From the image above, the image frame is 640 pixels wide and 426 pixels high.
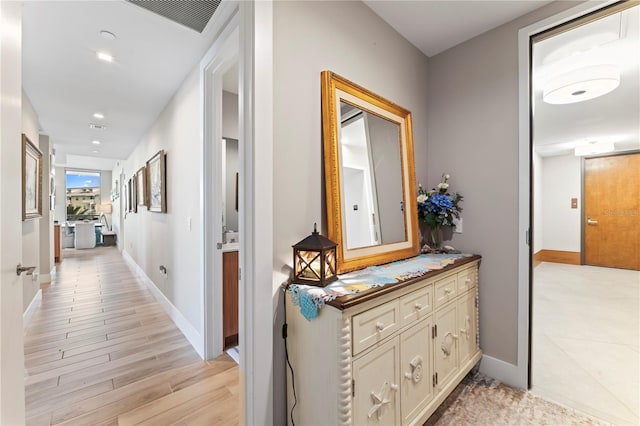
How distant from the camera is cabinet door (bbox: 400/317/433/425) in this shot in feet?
4.36

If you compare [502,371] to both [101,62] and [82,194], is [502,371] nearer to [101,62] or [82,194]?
[101,62]

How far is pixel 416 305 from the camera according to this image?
141 centimetres

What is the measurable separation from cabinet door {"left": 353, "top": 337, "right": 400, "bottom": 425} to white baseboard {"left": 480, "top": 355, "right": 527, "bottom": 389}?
3.76 ft

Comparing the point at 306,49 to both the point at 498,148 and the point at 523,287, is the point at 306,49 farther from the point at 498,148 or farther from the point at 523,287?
the point at 523,287

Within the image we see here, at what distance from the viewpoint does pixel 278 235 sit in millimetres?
1324

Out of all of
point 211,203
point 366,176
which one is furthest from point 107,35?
point 366,176

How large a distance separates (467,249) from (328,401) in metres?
1.62

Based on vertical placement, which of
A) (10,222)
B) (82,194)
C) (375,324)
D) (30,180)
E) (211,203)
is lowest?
(375,324)

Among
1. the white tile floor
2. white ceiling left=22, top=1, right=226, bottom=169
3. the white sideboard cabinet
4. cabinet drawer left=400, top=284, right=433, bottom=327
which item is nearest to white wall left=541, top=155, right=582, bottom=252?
the white tile floor

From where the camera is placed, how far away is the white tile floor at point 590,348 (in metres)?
1.73

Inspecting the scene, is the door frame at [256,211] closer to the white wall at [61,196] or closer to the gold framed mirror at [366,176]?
the gold framed mirror at [366,176]

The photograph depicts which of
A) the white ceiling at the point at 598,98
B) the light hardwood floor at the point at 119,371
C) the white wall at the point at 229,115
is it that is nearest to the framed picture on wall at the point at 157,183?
the white wall at the point at 229,115

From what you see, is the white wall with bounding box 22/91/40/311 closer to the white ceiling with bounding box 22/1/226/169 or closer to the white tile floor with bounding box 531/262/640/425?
the white ceiling with bounding box 22/1/226/169

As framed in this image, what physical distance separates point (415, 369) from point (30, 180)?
428 centimetres
